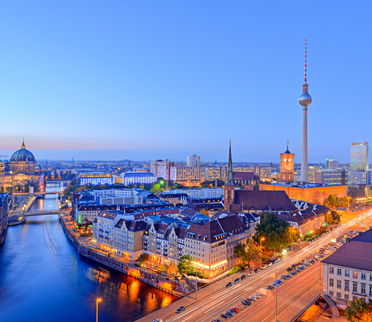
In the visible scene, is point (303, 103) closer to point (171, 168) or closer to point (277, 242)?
point (171, 168)

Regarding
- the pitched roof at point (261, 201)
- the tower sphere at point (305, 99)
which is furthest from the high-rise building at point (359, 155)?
the pitched roof at point (261, 201)

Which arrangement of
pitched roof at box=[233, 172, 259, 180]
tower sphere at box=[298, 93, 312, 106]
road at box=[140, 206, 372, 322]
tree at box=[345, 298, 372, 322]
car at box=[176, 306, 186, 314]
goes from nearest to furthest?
1. tree at box=[345, 298, 372, 322]
2. road at box=[140, 206, 372, 322]
3. car at box=[176, 306, 186, 314]
4. tower sphere at box=[298, 93, 312, 106]
5. pitched roof at box=[233, 172, 259, 180]

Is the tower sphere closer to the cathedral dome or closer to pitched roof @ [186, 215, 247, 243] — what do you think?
pitched roof @ [186, 215, 247, 243]

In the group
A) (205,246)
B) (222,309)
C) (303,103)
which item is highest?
(303,103)

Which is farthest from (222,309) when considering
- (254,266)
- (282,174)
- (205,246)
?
(282,174)

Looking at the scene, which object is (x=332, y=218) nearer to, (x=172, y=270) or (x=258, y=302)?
(x=172, y=270)

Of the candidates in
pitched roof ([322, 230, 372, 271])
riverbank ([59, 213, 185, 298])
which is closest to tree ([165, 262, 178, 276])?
riverbank ([59, 213, 185, 298])

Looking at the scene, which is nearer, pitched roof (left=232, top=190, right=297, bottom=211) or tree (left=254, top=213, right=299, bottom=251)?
tree (left=254, top=213, right=299, bottom=251)
